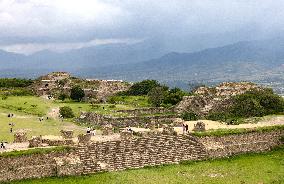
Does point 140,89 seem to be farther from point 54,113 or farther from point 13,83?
point 54,113

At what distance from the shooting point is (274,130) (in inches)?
1635

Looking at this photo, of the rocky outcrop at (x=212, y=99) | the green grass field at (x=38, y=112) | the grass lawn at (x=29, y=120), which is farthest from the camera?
the rocky outcrop at (x=212, y=99)

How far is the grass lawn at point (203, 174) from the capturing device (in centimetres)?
3238

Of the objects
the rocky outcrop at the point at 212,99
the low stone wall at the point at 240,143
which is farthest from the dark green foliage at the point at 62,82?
the low stone wall at the point at 240,143

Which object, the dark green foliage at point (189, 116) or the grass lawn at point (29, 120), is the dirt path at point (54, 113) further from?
the dark green foliage at point (189, 116)

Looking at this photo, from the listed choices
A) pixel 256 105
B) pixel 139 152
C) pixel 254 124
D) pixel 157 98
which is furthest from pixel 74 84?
pixel 139 152

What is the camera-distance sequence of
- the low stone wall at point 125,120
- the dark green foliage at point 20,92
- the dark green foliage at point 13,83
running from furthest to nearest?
the dark green foliage at point 13,83 < the dark green foliage at point 20,92 < the low stone wall at point 125,120

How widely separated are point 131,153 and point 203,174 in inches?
201

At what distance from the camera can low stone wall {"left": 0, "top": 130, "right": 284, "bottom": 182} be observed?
32781 millimetres

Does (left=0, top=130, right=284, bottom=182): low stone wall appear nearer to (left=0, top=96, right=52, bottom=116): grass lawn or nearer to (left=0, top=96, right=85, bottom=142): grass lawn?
(left=0, top=96, right=85, bottom=142): grass lawn

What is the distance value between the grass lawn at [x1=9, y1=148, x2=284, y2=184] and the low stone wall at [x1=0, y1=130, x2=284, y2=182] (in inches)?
28.4

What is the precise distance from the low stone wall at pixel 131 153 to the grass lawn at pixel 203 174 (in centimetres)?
72

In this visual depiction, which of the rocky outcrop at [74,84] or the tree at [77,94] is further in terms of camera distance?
the rocky outcrop at [74,84]

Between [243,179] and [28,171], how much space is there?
12.9 metres
